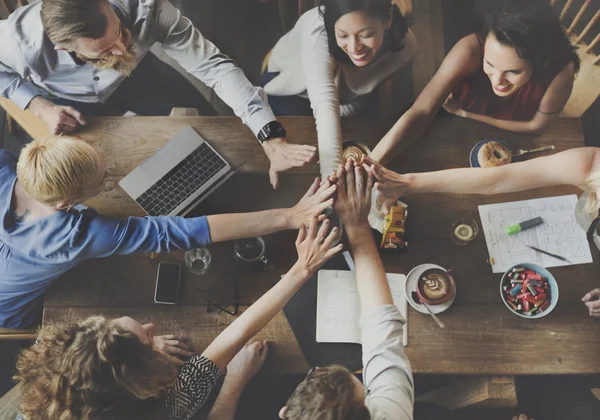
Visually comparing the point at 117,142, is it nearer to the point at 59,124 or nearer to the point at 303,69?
the point at 59,124

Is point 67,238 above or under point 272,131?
under

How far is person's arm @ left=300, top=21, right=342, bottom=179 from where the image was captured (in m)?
1.15

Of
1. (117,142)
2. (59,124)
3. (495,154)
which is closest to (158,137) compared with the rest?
(117,142)

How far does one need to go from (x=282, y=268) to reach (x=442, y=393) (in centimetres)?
48

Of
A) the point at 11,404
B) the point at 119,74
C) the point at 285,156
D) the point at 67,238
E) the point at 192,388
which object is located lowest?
the point at 11,404

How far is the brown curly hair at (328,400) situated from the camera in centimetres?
86

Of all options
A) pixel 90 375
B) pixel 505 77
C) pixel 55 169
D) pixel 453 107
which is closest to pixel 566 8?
pixel 505 77

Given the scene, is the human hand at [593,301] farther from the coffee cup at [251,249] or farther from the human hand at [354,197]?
the coffee cup at [251,249]

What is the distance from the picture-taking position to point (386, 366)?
0.97 metres

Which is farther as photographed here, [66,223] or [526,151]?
[526,151]

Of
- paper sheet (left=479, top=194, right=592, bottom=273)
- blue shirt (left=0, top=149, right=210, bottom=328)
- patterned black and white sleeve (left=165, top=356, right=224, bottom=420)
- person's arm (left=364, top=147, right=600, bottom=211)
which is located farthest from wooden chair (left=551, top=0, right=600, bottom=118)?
patterned black and white sleeve (left=165, top=356, right=224, bottom=420)

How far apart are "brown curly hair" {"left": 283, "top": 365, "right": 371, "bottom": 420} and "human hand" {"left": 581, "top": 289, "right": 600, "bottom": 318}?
598 millimetres

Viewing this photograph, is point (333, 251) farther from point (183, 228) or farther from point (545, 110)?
point (545, 110)

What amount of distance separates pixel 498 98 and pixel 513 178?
0.20 m
